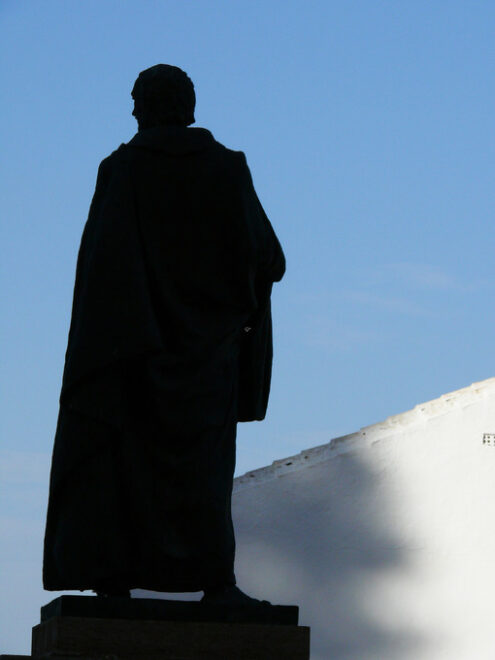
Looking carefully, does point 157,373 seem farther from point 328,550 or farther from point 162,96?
point 328,550

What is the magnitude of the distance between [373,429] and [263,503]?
3.37 feet

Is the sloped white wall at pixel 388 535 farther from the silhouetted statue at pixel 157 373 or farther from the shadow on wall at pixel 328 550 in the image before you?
the silhouetted statue at pixel 157 373

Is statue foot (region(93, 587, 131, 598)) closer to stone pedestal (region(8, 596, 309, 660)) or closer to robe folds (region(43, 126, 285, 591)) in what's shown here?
robe folds (region(43, 126, 285, 591))

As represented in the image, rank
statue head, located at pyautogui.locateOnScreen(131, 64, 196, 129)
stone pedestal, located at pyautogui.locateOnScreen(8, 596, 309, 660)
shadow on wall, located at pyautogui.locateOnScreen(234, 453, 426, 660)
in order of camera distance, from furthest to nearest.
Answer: shadow on wall, located at pyautogui.locateOnScreen(234, 453, 426, 660) < statue head, located at pyautogui.locateOnScreen(131, 64, 196, 129) < stone pedestal, located at pyautogui.locateOnScreen(8, 596, 309, 660)

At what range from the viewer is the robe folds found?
436 centimetres

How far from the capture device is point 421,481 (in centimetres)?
1201

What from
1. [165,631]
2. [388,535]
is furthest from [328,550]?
[165,631]

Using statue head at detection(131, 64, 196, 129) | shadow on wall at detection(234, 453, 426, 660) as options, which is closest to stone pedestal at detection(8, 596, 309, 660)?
statue head at detection(131, 64, 196, 129)

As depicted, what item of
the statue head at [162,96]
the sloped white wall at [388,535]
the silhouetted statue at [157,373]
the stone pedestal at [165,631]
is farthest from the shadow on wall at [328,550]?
the stone pedestal at [165,631]

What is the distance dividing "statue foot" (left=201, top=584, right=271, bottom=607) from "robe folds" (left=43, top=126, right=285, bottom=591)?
0.11ft

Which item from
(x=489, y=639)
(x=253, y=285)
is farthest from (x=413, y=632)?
(x=253, y=285)

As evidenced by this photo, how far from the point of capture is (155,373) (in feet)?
14.5

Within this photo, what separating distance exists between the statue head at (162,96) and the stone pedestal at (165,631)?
153 cm

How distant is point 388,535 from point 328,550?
19.3 inches
